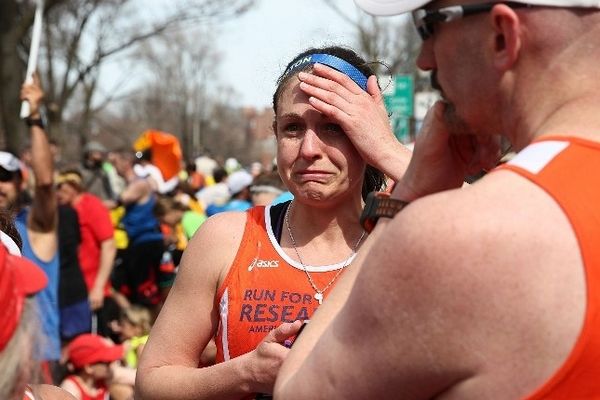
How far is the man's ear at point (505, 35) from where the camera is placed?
6.10 feet

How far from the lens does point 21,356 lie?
2.13 m

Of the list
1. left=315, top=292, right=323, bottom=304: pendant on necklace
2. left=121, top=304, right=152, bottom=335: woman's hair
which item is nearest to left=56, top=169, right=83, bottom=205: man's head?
left=121, top=304, right=152, bottom=335: woman's hair

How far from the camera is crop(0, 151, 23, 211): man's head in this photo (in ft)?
24.4

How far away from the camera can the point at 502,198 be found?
1772 mm

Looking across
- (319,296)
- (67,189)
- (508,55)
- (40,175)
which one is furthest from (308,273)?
(67,189)

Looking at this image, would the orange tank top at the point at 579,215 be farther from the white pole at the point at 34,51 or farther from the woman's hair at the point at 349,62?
the white pole at the point at 34,51

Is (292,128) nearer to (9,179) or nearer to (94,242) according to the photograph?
(9,179)

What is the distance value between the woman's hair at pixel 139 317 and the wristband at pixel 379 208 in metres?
7.62

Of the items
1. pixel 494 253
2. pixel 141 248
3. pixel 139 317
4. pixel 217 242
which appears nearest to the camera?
pixel 494 253

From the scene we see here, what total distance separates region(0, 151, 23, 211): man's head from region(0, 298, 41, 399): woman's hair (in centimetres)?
523

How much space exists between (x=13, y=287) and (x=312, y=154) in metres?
1.53

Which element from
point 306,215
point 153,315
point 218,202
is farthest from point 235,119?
point 306,215

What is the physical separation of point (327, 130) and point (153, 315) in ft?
24.7

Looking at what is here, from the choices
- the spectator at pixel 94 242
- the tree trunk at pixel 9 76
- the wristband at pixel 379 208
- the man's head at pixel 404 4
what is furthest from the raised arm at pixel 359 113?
the tree trunk at pixel 9 76
